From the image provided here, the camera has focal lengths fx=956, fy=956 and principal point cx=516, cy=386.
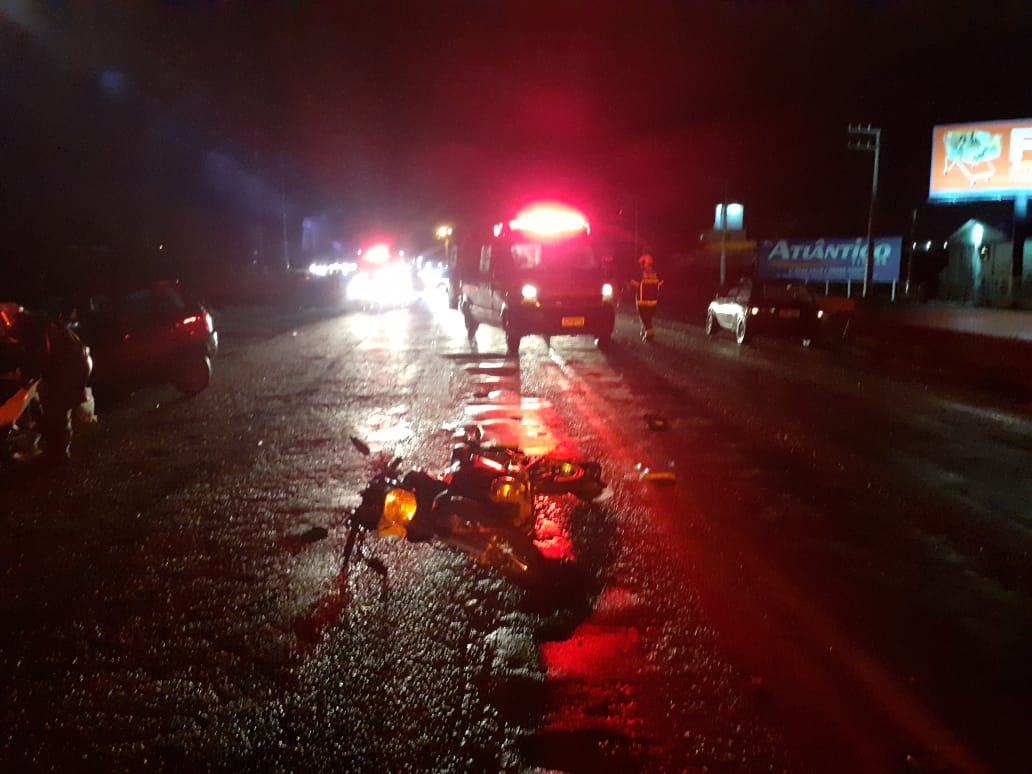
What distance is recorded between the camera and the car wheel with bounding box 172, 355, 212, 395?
13969mm

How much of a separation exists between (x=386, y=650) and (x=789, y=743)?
201 cm

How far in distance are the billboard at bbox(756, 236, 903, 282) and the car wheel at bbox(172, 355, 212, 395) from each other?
3485 centimetres

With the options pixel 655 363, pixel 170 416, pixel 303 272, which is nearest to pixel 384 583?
pixel 170 416

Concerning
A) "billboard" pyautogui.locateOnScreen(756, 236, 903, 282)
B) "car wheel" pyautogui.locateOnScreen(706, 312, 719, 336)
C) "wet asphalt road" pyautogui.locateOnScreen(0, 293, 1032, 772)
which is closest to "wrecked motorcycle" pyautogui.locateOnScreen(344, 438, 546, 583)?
"wet asphalt road" pyautogui.locateOnScreen(0, 293, 1032, 772)

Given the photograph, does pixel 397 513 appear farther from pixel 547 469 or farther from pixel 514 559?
pixel 547 469

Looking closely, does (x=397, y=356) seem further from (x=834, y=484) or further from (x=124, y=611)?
(x=124, y=611)

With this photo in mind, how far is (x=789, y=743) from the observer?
153 inches

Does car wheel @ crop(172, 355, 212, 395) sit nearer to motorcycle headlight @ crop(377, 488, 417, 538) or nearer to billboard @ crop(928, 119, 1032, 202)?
motorcycle headlight @ crop(377, 488, 417, 538)

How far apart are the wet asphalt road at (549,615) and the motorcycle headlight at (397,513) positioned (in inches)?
11.3

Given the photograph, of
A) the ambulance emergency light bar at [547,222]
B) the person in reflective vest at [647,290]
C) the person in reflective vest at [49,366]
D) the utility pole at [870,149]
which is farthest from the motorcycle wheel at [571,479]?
the utility pole at [870,149]

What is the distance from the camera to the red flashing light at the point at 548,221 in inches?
798

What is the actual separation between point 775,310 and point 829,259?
87.1ft

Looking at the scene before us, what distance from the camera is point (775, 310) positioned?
21531mm

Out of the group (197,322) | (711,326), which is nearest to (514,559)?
(197,322)
